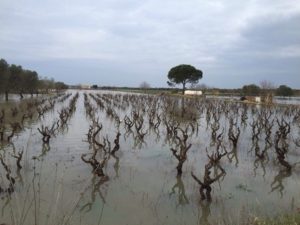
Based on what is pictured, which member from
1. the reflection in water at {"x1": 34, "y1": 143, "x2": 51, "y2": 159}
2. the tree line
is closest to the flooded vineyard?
the reflection in water at {"x1": 34, "y1": 143, "x2": 51, "y2": 159}

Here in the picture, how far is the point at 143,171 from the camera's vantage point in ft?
36.2

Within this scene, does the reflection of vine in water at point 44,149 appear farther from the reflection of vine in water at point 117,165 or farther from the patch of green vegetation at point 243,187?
the patch of green vegetation at point 243,187

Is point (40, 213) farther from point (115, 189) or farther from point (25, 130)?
point (25, 130)

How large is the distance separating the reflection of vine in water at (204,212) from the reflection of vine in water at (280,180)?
7.23ft

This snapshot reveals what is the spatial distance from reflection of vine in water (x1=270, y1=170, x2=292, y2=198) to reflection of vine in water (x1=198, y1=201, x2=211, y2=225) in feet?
7.23

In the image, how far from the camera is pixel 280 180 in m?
10.6

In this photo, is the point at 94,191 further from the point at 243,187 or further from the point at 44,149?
the point at 44,149

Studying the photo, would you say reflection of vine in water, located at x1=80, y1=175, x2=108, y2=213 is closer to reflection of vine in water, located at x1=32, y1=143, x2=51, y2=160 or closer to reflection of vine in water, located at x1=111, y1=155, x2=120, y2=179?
reflection of vine in water, located at x1=111, y1=155, x2=120, y2=179

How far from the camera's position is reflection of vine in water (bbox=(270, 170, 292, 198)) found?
385 inches

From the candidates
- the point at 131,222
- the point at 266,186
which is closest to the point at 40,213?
the point at 131,222

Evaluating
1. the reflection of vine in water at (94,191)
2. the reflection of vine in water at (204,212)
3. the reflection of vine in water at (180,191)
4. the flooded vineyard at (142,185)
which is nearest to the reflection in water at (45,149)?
the flooded vineyard at (142,185)

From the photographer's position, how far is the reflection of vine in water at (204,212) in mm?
7230

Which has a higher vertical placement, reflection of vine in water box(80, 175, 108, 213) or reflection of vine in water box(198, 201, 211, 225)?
reflection of vine in water box(80, 175, 108, 213)

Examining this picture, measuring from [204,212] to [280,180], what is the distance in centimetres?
376
